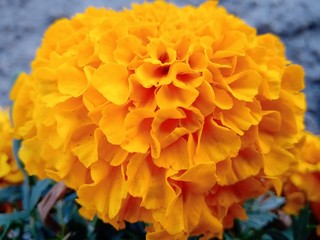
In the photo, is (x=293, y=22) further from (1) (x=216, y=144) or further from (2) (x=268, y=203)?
(1) (x=216, y=144)

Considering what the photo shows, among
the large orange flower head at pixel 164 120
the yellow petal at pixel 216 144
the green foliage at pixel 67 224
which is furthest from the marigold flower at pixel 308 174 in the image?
the yellow petal at pixel 216 144

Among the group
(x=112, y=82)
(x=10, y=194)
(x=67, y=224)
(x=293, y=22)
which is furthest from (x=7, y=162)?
(x=293, y=22)

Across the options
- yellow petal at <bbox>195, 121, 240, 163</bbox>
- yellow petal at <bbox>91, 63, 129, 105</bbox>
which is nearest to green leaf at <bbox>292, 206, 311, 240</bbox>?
yellow petal at <bbox>195, 121, 240, 163</bbox>

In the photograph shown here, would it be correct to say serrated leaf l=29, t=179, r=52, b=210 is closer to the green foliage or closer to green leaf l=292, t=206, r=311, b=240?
the green foliage

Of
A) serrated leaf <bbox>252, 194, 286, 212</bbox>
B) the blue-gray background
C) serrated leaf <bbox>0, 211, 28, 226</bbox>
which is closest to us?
serrated leaf <bbox>0, 211, 28, 226</bbox>

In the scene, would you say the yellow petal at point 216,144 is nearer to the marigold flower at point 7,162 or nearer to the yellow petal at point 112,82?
the yellow petal at point 112,82

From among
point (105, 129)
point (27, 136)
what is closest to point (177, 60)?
point (105, 129)
